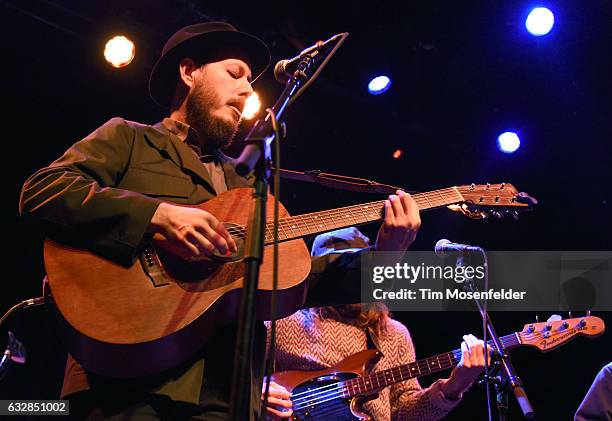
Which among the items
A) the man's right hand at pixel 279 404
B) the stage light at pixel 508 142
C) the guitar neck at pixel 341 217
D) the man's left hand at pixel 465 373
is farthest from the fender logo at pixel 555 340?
the stage light at pixel 508 142

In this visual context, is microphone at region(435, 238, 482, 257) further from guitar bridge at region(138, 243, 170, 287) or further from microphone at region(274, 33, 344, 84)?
guitar bridge at region(138, 243, 170, 287)

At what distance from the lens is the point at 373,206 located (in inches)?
111

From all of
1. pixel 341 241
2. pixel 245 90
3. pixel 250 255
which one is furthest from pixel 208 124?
pixel 341 241

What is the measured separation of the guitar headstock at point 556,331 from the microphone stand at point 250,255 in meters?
3.55

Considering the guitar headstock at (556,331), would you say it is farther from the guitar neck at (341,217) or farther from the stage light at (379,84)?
the stage light at (379,84)

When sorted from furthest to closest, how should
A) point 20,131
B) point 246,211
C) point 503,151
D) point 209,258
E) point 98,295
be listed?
point 503,151
point 20,131
point 246,211
point 209,258
point 98,295

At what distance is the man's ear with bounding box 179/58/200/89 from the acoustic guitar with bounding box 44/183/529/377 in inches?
42.8

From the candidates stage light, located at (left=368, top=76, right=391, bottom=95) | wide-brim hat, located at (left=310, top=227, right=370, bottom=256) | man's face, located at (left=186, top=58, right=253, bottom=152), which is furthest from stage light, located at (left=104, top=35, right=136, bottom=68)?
stage light, located at (left=368, top=76, right=391, bottom=95)

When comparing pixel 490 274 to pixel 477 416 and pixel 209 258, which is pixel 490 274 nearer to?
pixel 477 416

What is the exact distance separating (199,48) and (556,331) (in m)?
3.56

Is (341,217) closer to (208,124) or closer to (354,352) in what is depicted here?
(208,124)

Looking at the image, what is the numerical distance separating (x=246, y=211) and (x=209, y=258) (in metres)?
0.38

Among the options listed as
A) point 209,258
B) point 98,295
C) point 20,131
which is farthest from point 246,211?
point 20,131

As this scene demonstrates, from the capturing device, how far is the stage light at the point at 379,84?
6.08 metres
